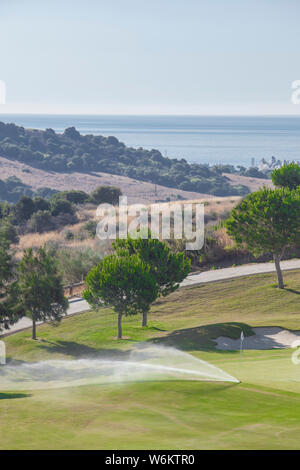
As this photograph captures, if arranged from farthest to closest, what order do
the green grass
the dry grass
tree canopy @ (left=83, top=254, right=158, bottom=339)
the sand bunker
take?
the dry grass → tree canopy @ (left=83, top=254, right=158, bottom=339) → the sand bunker → the green grass

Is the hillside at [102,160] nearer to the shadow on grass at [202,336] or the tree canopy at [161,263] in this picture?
the tree canopy at [161,263]

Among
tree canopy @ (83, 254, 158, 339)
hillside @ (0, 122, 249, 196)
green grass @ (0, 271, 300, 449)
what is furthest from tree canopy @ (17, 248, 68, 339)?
hillside @ (0, 122, 249, 196)

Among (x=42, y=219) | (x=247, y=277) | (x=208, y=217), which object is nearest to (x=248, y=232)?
(x=247, y=277)

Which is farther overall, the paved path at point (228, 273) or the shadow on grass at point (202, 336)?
the paved path at point (228, 273)

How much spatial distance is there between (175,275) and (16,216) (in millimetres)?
47211

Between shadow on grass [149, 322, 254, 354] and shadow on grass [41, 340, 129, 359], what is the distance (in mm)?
2602

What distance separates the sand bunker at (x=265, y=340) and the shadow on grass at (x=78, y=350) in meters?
5.28

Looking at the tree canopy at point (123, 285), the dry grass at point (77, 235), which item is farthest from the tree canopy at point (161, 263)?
the dry grass at point (77, 235)

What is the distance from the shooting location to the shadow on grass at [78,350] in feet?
110

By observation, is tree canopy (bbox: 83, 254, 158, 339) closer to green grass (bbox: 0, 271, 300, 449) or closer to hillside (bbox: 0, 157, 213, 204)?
green grass (bbox: 0, 271, 300, 449)

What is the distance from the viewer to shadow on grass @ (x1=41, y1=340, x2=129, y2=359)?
110 ft

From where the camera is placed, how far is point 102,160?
17275 cm

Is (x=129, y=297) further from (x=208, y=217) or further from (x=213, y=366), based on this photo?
(x=208, y=217)

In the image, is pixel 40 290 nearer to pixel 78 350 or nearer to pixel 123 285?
pixel 78 350
